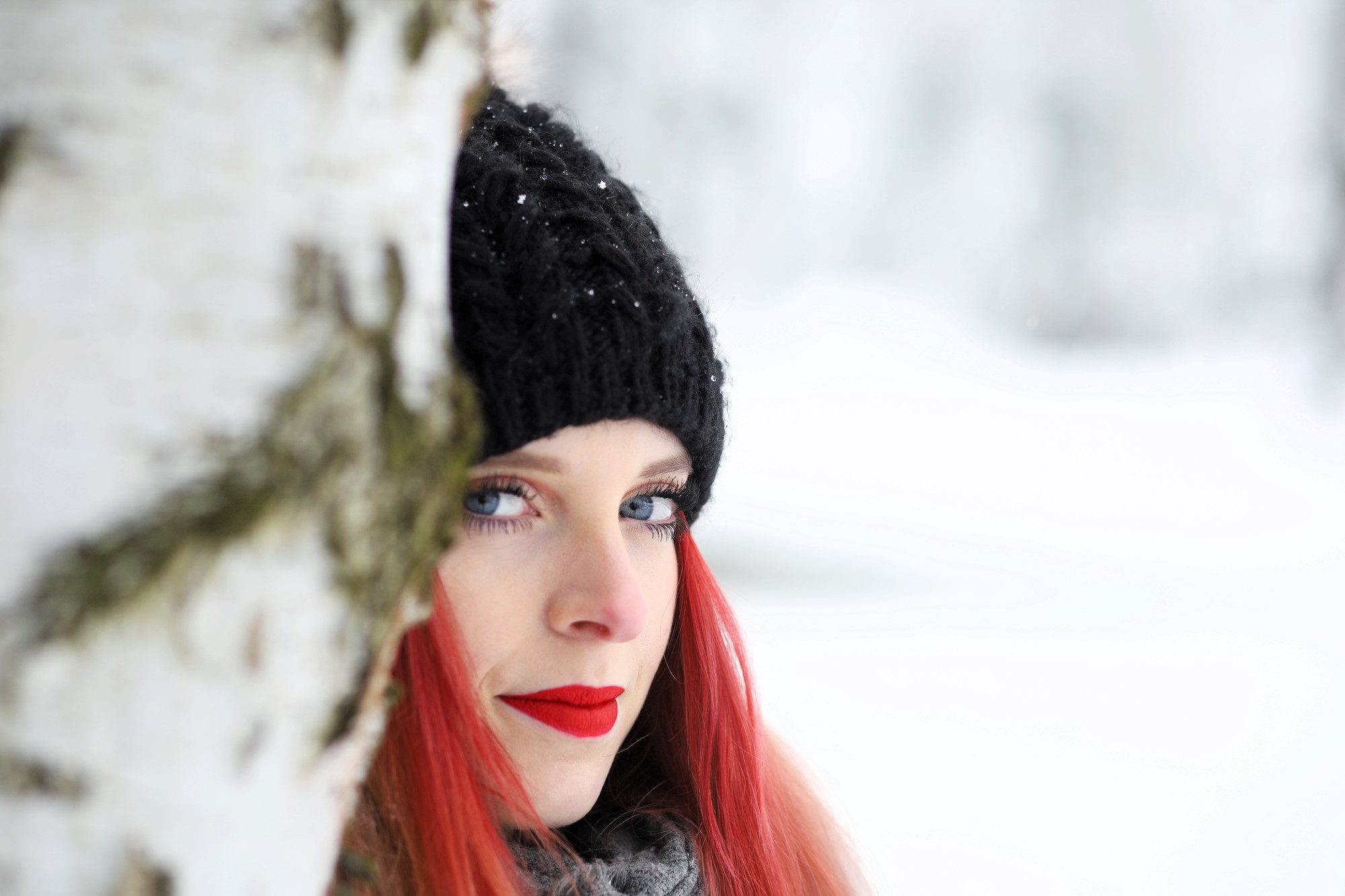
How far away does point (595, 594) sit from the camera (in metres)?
1.12

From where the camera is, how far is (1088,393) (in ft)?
21.1

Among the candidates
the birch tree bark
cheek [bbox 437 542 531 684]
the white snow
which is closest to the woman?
cheek [bbox 437 542 531 684]

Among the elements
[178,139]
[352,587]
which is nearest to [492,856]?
[352,587]

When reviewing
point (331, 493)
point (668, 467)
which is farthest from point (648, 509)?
point (331, 493)

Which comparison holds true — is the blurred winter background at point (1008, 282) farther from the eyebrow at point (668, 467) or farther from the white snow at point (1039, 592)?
the eyebrow at point (668, 467)

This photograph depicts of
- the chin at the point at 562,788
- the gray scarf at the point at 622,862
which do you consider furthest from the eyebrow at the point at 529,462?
the gray scarf at the point at 622,862

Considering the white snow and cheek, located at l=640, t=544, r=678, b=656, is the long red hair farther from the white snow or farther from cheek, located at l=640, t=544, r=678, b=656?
the white snow

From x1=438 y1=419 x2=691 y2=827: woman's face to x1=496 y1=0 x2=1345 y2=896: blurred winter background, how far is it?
A: 3.79 m

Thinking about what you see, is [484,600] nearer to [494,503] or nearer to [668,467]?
[494,503]

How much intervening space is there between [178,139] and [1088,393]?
6622 mm

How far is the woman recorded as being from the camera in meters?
1.06

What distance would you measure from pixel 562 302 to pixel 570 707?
457 mm

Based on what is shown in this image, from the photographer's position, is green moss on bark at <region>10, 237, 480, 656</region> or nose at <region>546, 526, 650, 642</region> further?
nose at <region>546, 526, 650, 642</region>

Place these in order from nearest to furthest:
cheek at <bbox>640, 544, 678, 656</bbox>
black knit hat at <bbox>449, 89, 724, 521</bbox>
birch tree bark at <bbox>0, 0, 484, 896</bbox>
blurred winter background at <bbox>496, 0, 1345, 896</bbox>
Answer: birch tree bark at <bbox>0, 0, 484, 896</bbox> → black knit hat at <bbox>449, 89, 724, 521</bbox> → cheek at <bbox>640, 544, 678, 656</bbox> → blurred winter background at <bbox>496, 0, 1345, 896</bbox>
